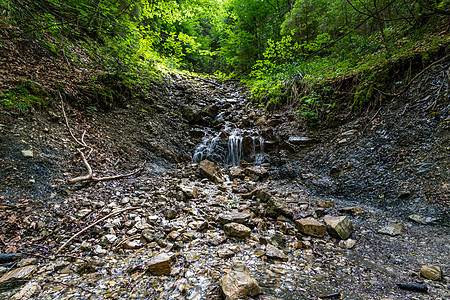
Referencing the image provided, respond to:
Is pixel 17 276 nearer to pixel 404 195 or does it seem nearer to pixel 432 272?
pixel 432 272

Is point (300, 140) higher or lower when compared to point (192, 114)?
lower

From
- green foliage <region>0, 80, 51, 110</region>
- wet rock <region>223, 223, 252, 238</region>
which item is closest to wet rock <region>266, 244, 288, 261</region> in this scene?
wet rock <region>223, 223, 252, 238</region>

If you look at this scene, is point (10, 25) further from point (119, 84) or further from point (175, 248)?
point (175, 248)

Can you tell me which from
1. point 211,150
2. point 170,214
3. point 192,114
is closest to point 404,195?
point 170,214

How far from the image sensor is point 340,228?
7.80 ft

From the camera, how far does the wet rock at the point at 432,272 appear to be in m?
1.53

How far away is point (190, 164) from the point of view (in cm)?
583

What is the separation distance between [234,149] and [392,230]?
15.9 feet

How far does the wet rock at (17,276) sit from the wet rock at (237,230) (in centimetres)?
206

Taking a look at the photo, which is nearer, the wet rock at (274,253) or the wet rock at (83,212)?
the wet rock at (274,253)

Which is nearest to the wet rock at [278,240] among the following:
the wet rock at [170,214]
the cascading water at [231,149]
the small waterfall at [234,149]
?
the wet rock at [170,214]

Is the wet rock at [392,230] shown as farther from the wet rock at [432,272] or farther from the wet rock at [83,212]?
the wet rock at [83,212]

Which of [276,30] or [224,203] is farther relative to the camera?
[276,30]

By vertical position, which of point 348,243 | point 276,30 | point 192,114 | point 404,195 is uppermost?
point 276,30
